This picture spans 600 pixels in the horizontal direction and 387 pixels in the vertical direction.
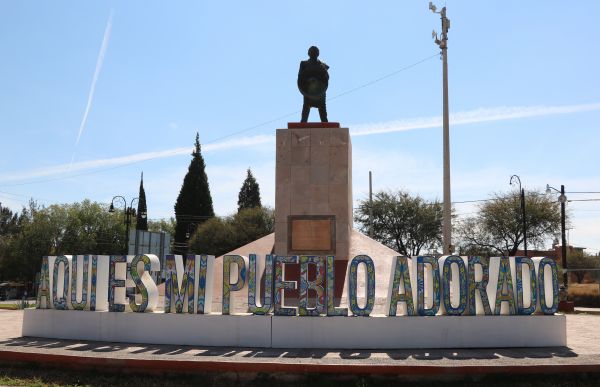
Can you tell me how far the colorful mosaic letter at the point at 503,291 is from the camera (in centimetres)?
1269

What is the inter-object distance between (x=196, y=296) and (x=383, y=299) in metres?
5.78

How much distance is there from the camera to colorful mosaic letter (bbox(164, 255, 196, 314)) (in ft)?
42.9

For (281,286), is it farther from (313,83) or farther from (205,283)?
(313,83)

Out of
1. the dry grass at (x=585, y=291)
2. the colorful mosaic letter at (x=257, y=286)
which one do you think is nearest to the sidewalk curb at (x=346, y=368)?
the colorful mosaic letter at (x=257, y=286)

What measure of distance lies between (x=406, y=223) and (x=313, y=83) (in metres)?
33.4

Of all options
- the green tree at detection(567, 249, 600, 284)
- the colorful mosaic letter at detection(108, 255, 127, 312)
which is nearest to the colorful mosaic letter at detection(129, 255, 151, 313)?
the colorful mosaic letter at detection(108, 255, 127, 312)

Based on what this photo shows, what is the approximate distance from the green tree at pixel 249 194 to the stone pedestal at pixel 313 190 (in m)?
52.1

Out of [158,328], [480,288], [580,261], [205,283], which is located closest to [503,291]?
[480,288]

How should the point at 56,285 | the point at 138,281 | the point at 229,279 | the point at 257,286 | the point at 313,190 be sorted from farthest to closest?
the point at 313,190
the point at 56,285
the point at 138,281
the point at 229,279
the point at 257,286

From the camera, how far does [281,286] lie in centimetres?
1269

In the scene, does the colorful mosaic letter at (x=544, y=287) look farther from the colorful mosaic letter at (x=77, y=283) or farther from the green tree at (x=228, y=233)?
the green tree at (x=228, y=233)

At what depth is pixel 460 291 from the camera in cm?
1262

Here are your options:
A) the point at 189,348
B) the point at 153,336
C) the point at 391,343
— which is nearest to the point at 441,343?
the point at 391,343

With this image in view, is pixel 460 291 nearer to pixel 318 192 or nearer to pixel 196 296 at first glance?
pixel 196 296
